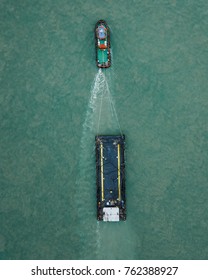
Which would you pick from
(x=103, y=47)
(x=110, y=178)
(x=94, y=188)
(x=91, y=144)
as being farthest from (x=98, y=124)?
(x=103, y=47)

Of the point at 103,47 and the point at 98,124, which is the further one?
the point at 98,124

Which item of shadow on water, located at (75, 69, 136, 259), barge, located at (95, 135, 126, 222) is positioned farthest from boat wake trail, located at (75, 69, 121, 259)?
barge, located at (95, 135, 126, 222)

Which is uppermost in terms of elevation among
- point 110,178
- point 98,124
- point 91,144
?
point 98,124

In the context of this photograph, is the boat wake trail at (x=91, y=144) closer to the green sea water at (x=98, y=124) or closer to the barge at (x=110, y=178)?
the green sea water at (x=98, y=124)

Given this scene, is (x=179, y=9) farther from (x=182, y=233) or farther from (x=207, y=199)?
(x=182, y=233)

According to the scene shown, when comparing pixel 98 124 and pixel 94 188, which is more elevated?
pixel 98 124

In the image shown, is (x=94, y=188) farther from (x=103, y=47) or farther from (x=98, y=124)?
(x=103, y=47)

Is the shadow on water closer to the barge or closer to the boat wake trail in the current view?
the boat wake trail
